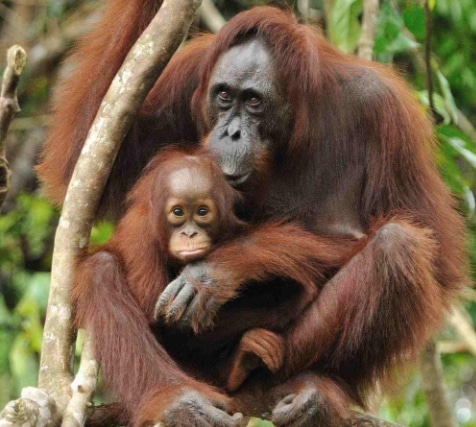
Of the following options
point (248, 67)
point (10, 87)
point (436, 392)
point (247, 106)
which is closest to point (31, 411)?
point (10, 87)

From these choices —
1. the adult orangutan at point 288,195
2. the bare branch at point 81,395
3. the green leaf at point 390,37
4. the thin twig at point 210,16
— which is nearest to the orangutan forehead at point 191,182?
the adult orangutan at point 288,195

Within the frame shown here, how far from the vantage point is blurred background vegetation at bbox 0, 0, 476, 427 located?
5.38 metres

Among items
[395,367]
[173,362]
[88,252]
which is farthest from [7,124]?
[395,367]

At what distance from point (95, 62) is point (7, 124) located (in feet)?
3.96

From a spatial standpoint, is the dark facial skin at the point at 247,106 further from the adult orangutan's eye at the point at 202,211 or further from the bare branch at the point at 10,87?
the bare branch at the point at 10,87

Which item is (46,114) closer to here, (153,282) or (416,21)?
(416,21)

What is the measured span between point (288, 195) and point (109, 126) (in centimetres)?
86

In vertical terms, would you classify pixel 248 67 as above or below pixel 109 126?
above

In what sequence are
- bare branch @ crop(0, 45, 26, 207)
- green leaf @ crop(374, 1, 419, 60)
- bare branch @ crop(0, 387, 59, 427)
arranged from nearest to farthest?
bare branch @ crop(0, 387, 59, 427), bare branch @ crop(0, 45, 26, 207), green leaf @ crop(374, 1, 419, 60)

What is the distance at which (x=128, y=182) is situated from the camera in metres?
4.61

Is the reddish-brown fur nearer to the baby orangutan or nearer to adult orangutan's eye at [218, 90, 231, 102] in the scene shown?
the baby orangutan

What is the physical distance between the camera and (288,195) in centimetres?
433

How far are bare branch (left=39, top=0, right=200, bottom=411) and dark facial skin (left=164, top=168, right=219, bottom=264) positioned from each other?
0.36 meters

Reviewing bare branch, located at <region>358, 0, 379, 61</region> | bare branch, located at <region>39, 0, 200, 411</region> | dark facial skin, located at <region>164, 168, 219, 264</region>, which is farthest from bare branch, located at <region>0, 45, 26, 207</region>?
bare branch, located at <region>358, 0, 379, 61</region>
